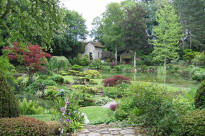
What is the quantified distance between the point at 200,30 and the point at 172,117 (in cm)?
3177

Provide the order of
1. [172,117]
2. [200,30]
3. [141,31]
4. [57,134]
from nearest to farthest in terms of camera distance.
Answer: [172,117] < [57,134] < [141,31] < [200,30]

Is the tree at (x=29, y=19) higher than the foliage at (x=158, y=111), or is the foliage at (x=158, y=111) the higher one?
the tree at (x=29, y=19)

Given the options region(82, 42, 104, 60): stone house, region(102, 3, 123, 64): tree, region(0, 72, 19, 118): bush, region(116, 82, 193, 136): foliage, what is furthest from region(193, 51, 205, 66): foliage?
region(0, 72, 19, 118): bush

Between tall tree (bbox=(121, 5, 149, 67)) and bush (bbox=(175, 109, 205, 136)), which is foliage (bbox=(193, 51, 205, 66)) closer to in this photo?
tall tree (bbox=(121, 5, 149, 67))

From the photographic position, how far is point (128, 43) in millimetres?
28891

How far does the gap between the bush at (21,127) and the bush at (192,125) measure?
2261mm

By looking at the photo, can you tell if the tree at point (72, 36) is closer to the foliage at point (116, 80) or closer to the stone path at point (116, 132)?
the foliage at point (116, 80)

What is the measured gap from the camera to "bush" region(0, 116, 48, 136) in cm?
266

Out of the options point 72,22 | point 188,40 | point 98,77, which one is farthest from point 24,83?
point 188,40

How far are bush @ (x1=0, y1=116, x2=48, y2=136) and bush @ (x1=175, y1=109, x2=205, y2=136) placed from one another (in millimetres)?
2261

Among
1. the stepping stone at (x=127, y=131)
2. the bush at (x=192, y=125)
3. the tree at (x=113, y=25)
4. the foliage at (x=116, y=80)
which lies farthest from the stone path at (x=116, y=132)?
the tree at (x=113, y=25)

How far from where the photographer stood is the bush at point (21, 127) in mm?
2656

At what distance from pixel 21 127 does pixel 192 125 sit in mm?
2732

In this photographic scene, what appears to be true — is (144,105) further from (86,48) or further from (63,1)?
(86,48)
